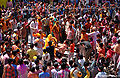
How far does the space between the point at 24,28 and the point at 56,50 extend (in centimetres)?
353

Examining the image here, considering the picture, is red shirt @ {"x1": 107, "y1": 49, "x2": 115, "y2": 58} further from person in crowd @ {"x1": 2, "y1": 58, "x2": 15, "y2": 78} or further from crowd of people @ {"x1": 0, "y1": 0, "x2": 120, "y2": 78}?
person in crowd @ {"x1": 2, "y1": 58, "x2": 15, "y2": 78}

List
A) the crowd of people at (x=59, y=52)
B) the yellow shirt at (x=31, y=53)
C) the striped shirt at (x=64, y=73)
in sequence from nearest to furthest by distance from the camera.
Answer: the striped shirt at (x=64, y=73) → the crowd of people at (x=59, y=52) → the yellow shirt at (x=31, y=53)

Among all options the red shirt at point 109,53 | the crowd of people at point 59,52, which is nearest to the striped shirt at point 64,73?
the crowd of people at point 59,52

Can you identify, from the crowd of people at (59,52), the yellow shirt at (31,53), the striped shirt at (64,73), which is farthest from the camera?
the yellow shirt at (31,53)

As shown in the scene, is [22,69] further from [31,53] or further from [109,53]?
[109,53]

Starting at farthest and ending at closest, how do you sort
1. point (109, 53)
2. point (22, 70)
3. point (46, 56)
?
point (109, 53) → point (46, 56) → point (22, 70)

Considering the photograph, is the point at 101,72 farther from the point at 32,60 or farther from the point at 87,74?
the point at 32,60

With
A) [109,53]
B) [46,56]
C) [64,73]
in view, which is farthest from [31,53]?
[109,53]

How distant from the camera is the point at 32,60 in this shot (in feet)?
24.3

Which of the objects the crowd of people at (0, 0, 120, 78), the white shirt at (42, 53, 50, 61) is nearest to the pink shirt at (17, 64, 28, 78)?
the crowd of people at (0, 0, 120, 78)

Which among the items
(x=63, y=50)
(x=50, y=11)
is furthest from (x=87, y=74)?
(x=50, y=11)

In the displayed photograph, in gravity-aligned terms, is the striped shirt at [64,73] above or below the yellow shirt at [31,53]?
below

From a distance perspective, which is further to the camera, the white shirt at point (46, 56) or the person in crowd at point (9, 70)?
the white shirt at point (46, 56)

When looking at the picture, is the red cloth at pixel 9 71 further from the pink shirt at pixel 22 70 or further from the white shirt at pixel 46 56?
the white shirt at pixel 46 56
